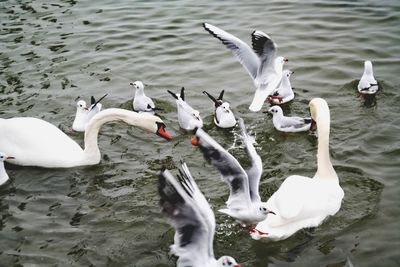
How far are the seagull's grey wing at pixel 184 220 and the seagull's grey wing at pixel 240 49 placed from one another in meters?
4.87

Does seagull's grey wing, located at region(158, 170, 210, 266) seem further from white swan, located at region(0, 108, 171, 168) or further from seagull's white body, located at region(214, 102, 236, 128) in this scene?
seagull's white body, located at region(214, 102, 236, 128)

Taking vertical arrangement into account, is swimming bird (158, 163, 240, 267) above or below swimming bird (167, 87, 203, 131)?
above

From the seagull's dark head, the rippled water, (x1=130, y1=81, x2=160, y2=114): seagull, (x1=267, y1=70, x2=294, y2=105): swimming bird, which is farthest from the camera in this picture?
(x1=267, y1=70, x2=294, y2=105): swimming bird

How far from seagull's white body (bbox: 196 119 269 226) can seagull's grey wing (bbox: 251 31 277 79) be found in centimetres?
301

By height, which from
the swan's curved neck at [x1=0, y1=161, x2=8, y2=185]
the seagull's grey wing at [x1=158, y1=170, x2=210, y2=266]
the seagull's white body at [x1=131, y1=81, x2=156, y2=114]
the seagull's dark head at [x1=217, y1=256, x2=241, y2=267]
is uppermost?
the seagull's grey wing at [x1=158, y1=170, x2=210, y2=266]

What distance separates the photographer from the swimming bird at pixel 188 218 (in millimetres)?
4621

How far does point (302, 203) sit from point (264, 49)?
12.8 ft

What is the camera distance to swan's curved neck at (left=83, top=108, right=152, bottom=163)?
8086 mm

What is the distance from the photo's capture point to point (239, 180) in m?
5.87

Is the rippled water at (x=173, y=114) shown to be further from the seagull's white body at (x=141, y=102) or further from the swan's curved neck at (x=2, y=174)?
the seagull's white body at (x=141, y=102)

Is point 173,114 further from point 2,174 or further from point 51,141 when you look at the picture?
point 2,174

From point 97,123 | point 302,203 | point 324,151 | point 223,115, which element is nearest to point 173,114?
point 223,115

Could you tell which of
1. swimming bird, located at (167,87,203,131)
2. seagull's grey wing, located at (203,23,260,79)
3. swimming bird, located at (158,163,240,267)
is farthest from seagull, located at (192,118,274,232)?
seagull's grey wing, located at (203,23,260,79)

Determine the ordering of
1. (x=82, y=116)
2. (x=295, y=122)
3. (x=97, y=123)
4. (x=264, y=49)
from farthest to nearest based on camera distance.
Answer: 1. (x=264, y=49)
2. (x=82, y=116)
3. (x=295, y=122)
4. (x=97, y=123)
